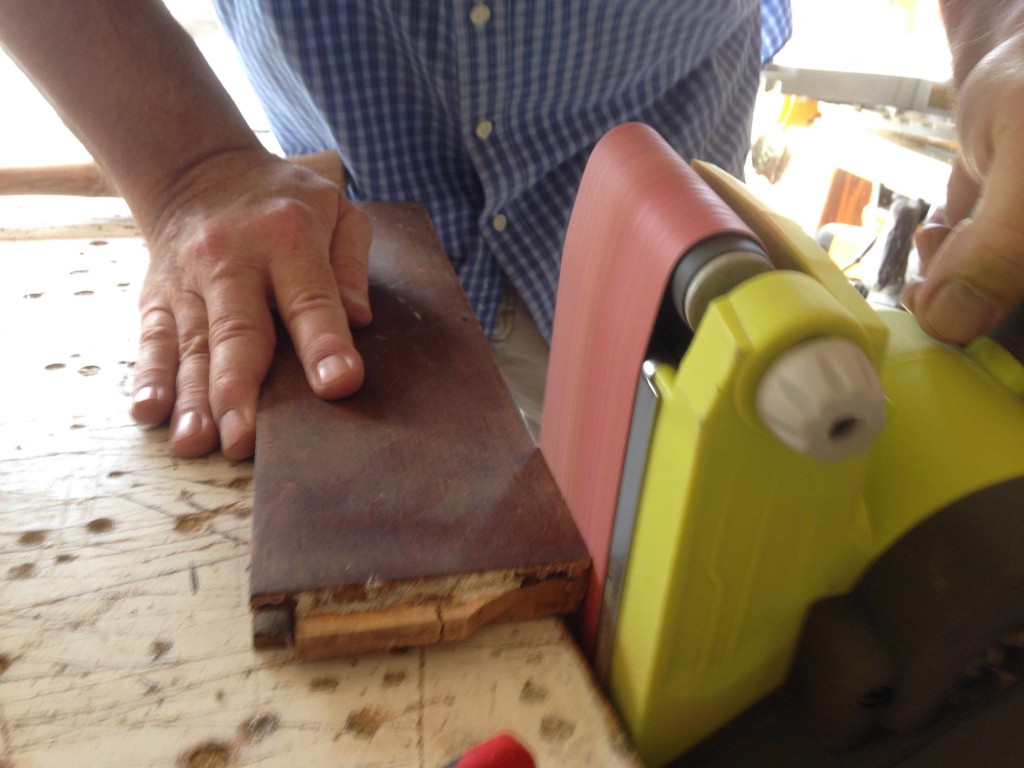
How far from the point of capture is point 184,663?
0.41 meters

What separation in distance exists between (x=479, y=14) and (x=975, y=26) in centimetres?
43

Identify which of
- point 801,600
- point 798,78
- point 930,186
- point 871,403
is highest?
point 871,403

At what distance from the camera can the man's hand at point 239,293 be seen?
0.57 metres

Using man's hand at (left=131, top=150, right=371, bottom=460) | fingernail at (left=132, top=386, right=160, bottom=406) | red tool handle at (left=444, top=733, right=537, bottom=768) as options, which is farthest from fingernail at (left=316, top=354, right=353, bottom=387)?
red tool handle at (left=444, top=733, right=537, bottom=768)

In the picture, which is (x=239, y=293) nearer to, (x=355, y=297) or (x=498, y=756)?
(x=355, y=297)

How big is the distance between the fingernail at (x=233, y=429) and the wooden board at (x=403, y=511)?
0.5 inches

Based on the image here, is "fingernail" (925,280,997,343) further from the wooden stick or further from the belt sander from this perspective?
the wooden stick

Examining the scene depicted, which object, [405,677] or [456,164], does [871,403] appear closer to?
[405,677]

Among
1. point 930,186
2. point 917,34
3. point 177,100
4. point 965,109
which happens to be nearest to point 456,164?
point 177,100

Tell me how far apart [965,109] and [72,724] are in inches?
22.4

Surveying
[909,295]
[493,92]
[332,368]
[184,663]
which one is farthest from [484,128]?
[184,663]

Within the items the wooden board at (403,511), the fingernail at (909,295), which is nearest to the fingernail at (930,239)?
the fingernail at (909,295)

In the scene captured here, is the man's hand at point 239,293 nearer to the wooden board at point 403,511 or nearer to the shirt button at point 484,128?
the wooden board at point 403,511

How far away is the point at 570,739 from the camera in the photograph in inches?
15.1
